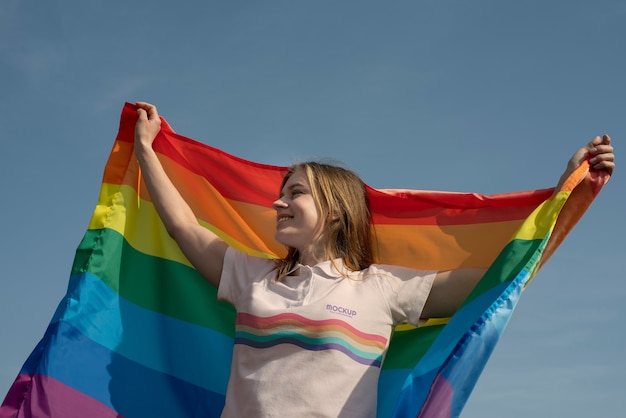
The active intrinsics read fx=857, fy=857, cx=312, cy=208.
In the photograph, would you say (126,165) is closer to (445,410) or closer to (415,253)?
(415,253)

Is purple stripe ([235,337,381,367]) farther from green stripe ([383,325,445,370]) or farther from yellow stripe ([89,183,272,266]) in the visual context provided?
yellow stripe ([89,183,272,266])

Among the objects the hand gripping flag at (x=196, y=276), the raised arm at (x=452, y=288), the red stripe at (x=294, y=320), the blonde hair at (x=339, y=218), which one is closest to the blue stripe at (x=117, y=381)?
the hand gripping flag at (x=196, y=276)

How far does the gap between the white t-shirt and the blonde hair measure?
0.39 ft

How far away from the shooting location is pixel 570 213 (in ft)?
13.9

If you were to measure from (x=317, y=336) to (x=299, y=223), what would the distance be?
72 cm

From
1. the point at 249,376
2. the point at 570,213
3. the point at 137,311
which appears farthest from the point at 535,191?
the point at 137,311

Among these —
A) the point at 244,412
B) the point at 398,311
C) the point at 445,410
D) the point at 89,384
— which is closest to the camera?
the point at 445,410

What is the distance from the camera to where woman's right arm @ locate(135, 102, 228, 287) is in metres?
4.44

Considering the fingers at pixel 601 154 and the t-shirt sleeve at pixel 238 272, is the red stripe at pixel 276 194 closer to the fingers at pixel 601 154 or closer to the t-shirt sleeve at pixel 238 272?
the fingers at pixel 601 154

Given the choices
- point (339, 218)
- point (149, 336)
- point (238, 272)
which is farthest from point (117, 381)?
point (339, 218)

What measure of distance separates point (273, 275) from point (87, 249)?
112cm

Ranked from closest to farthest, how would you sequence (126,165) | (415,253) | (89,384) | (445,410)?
(445,410)
(89,384)
(415,253)
(126,165)

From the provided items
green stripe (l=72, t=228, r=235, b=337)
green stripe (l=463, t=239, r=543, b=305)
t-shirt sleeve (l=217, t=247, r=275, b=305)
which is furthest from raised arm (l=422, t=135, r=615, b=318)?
green stripe (l=72, t=228, r=235, b=337)

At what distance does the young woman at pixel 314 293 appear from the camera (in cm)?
374
